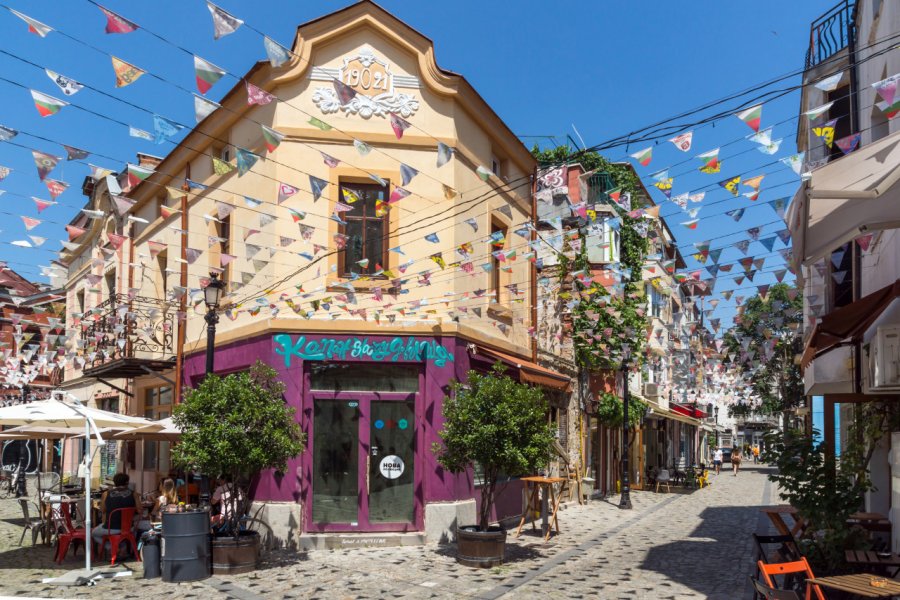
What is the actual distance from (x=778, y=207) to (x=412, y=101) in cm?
736

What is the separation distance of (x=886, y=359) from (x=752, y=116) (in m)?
2.87

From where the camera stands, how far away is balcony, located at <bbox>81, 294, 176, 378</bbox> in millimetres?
16672

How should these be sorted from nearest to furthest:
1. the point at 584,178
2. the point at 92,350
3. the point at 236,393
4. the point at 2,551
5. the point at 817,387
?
the point at 236,393, the point at 2,551, the point at 817,387, the point at 92,350, the point at 584,178

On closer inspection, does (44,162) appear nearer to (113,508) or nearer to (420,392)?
(113,508)

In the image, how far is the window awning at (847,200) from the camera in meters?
5.64

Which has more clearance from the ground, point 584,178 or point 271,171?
point 584,178

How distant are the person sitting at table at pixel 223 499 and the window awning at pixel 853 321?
869cm

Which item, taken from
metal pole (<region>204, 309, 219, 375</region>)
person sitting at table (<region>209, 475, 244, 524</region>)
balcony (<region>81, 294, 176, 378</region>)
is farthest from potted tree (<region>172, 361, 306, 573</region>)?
balcony (<region>81, 294, 176, 378</region>)

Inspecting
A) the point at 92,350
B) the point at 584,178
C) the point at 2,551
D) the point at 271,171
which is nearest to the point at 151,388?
the point at 92,350

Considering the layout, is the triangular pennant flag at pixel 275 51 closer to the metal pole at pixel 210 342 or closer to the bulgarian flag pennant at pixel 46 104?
the bulgarian flag pennant at pixel 46 104

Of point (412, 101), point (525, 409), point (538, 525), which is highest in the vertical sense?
point (412, 101)

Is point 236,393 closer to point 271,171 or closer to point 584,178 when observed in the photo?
point 271,171

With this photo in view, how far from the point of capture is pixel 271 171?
44.2ft

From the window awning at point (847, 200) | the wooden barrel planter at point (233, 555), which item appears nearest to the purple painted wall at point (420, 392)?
the wooden barrel planter at point (233, 555)
